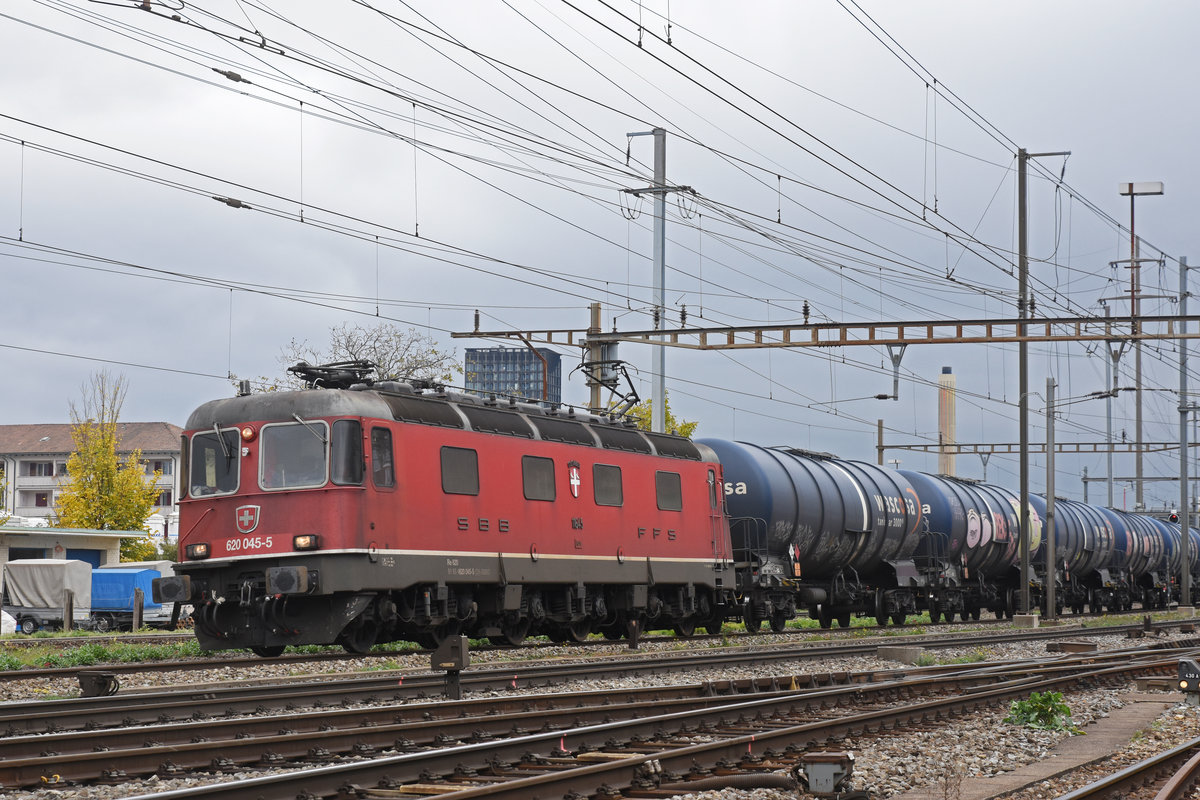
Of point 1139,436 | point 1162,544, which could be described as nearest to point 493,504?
point 1162,544

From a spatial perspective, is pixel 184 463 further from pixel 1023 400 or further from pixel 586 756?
pixel 1023 400

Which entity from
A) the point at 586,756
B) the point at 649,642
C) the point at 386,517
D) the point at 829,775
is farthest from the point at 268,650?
the point at 829,775

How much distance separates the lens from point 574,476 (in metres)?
21.8

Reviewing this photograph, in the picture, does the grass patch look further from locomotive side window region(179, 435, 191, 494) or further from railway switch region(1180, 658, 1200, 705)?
locomotive side window region(179, 435, 191, 494)

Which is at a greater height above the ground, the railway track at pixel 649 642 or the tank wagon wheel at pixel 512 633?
the tank wagon wheel at pixel 512 633

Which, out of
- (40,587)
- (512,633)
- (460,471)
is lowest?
(40,587)

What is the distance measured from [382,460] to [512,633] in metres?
5.11

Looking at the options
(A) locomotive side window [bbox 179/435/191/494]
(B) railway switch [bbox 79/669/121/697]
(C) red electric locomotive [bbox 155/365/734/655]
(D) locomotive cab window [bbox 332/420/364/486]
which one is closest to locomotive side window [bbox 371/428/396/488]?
(C) red electric locomotive [bbox 155/365/734/655]

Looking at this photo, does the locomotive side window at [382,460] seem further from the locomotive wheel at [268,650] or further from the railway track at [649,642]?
the railway track at [649,642]

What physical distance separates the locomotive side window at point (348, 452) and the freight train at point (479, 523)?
0.02 metres

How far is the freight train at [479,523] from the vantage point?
17516 mm

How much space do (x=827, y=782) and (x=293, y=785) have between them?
136 inches

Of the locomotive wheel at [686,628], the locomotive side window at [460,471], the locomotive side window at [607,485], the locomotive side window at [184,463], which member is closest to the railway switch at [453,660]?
the locomotive side window at [460,471]

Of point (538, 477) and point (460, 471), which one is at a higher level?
point (460, 471)
